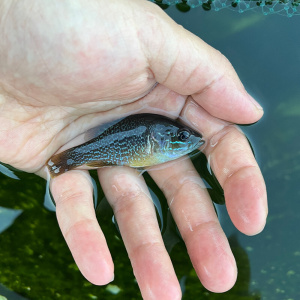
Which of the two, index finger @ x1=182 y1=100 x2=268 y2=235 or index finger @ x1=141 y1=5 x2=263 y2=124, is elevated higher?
index finger @ x1=141 y1=5 x2=263 y2=124

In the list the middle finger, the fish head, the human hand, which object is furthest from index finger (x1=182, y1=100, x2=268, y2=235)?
the middle finger

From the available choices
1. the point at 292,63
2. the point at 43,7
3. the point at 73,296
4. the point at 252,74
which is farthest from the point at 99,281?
the point at 292,63

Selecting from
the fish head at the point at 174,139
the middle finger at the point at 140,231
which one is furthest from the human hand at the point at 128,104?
the fish head at the point at 174,139

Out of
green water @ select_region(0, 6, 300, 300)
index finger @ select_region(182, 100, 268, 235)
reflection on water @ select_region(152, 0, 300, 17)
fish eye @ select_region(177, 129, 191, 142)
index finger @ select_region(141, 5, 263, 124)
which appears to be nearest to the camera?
index finger @ select_region(182, 100, 268, 235)

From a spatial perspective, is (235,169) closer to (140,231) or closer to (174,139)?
(174,139)

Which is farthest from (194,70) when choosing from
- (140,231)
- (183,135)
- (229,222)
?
(229,222)

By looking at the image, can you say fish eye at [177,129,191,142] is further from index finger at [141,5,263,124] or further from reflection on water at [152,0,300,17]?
reflection on water at [152,0,300,17]
